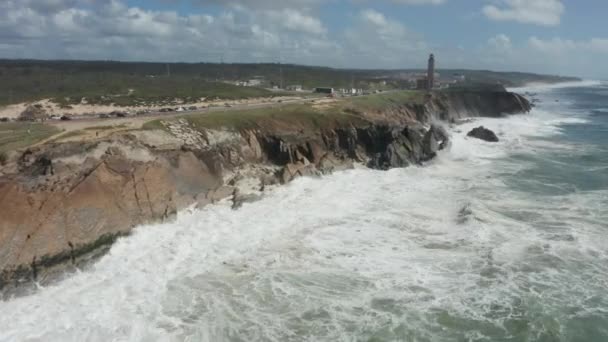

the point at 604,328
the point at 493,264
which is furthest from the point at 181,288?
the point at 604,328

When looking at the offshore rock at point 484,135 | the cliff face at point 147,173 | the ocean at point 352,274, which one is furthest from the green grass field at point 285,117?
the offshore rock at point 484,135

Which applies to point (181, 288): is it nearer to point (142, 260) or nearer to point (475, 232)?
point (142, 260)

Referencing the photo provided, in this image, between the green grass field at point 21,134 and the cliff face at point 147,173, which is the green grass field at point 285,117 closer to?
the cliff face at point 147,173

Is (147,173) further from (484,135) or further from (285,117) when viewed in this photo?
(484,135)

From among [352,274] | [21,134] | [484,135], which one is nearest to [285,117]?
[21,134]

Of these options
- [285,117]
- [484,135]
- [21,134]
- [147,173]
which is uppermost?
[285,117]

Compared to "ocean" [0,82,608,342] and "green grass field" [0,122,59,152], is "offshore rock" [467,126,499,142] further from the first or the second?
"green grass field" [0,122,59,152]

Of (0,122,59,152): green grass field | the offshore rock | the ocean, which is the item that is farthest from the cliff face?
the offshore rock

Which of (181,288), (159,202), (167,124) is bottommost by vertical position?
(181,288)
